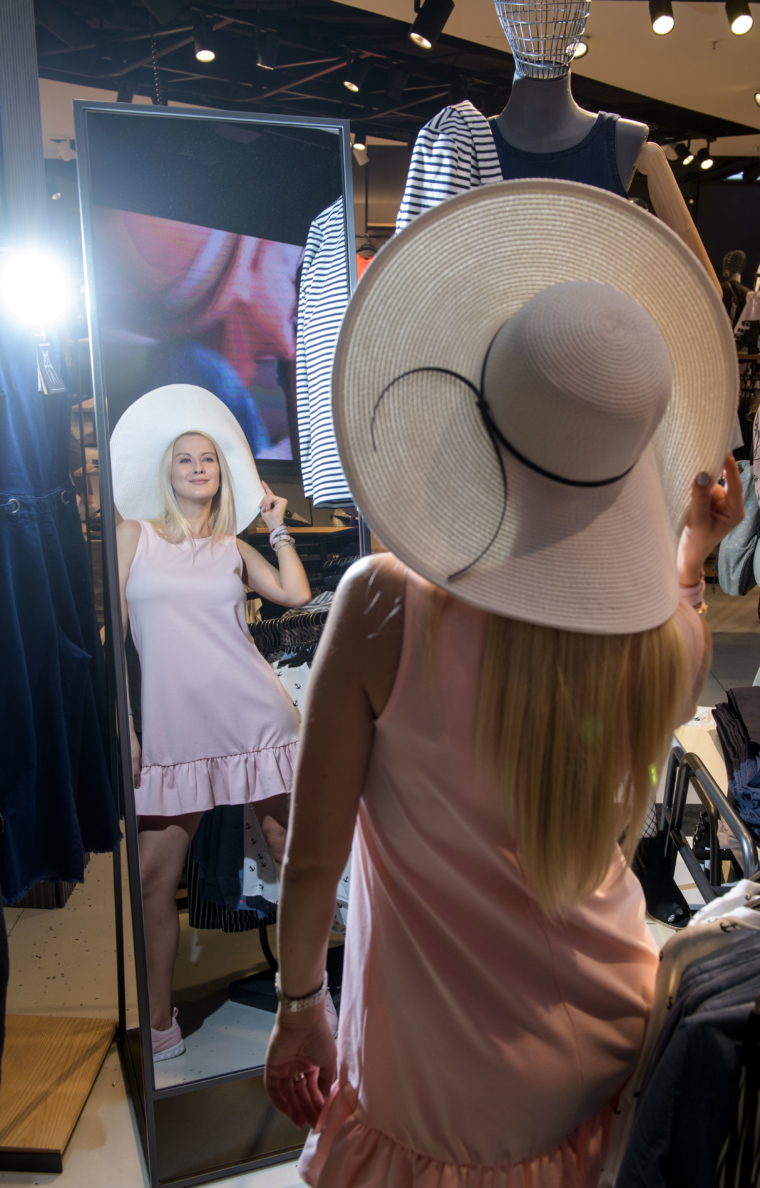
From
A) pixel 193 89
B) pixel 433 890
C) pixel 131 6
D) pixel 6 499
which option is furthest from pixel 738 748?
pixel 193 89

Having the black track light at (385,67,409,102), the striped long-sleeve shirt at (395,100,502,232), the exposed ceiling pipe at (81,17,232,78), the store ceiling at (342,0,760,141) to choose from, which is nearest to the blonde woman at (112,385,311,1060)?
the striped long-sleeve shirt at (395,100,502,232)

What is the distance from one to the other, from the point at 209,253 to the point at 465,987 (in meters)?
1.37

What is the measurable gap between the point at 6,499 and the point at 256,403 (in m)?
0.52

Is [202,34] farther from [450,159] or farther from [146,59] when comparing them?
[450,159]

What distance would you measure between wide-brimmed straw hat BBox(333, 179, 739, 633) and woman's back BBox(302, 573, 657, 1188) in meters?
0.16

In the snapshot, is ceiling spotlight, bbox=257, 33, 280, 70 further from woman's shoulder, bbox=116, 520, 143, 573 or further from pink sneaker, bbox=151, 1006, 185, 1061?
pink sneaker, bbox=151, 1006, 185, 1061

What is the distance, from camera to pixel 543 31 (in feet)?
4.10

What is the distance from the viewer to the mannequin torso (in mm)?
1294

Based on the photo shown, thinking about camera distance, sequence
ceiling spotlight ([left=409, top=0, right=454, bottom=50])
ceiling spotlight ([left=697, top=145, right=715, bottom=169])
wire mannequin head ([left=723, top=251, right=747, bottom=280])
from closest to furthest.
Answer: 1. ceiling spotlight ([left=409, top=0, right=454, bottom=50])
2. wire mannequin head ([left=723, top=251, right=747, bottom=280])
3. ceiling spotlight ([left=697, top=145, right=715, bottom=169])

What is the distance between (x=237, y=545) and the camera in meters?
1.63

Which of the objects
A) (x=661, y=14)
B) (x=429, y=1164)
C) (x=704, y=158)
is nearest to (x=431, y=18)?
(x=661, y=14)

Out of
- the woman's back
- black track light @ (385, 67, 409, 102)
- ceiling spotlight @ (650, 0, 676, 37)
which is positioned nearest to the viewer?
the woman's back

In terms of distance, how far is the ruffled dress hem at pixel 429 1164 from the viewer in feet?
2.67

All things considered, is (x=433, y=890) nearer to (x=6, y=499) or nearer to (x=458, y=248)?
(x=458, y=248)
